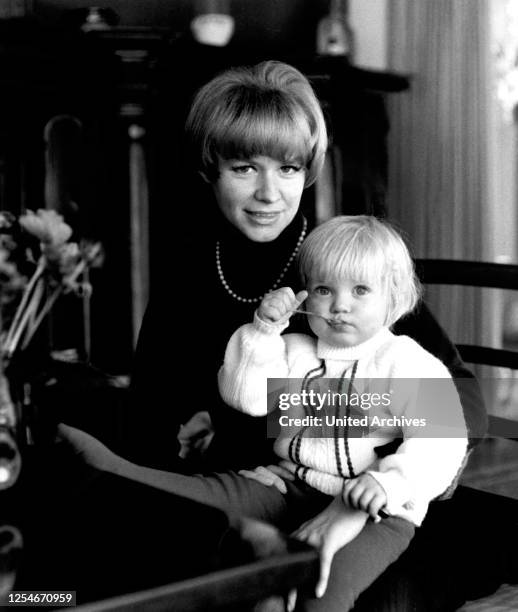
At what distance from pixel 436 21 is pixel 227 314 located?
2311 millimetres

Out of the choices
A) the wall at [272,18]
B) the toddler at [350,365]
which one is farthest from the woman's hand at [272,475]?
the wall at [272,18]

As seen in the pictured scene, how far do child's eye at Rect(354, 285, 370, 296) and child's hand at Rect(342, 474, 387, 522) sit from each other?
0.92 feet

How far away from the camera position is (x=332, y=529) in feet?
3.86

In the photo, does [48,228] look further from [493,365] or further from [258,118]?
[493,365]

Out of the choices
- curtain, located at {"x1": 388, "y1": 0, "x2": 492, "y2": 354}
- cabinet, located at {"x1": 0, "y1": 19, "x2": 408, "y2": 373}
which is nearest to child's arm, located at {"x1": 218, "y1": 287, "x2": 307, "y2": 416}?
cabinet, located at {"x1": 0, "y1": 19, "x2": 408, "y2": 373}

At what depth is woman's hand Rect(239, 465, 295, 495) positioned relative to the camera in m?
1.37

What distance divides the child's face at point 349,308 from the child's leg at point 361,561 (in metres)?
0.26

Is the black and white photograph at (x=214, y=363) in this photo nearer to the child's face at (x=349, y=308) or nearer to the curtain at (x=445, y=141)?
the child's face at (x=349, y=308)

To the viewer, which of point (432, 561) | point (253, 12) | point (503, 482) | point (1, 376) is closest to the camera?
point (1, 376)

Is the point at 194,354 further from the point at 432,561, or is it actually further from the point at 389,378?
the point at 432,561

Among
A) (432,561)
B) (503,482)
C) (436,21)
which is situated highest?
(436,21)

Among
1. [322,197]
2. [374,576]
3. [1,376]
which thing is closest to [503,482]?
[322,197]

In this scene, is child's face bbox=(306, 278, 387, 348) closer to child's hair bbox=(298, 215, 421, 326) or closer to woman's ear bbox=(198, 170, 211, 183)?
child's hair bbox=(298, 215, 421, 326)

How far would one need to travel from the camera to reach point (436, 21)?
3.52 meters
